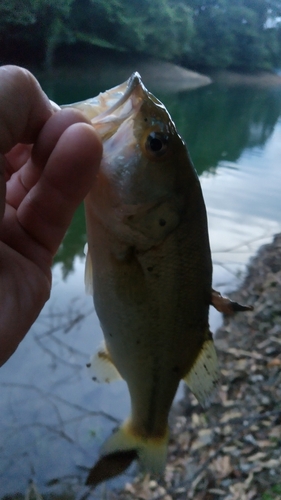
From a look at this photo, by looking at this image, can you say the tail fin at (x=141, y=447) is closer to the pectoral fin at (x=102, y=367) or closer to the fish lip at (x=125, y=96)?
the pectoral fin at (x=102, y=367)

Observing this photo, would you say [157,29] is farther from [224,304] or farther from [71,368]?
[224,304]

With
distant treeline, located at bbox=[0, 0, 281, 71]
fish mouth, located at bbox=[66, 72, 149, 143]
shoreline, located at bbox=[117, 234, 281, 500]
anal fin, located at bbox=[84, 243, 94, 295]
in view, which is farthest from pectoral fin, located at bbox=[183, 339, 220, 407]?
distant treeline, located at bbox=[0, 0, 281, 71]

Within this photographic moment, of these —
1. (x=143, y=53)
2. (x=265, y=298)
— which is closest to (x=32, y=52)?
(x=143, y=53)

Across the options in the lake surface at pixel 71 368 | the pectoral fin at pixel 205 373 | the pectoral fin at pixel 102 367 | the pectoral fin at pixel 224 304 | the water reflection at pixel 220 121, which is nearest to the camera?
the pectoral fin at pixel 224 304

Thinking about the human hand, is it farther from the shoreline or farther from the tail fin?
the shoreline

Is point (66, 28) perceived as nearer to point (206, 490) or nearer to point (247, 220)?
point (247, 220)

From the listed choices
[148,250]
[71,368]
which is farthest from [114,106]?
[71,368]

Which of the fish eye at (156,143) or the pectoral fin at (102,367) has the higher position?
the fish eye at (156,143)

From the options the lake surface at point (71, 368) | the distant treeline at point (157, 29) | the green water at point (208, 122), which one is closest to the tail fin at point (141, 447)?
the lake surface at point (71, 368)
